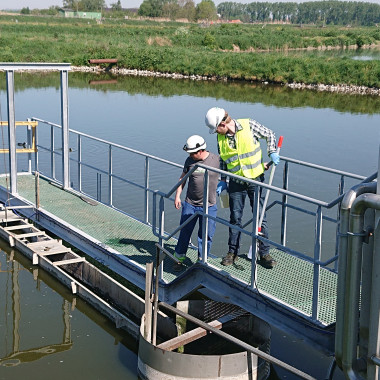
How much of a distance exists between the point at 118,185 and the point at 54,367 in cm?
687

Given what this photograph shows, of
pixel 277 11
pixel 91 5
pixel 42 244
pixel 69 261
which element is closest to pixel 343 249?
pixel 69 261

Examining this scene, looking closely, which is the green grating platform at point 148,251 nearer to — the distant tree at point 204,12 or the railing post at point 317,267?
the railing post at point 317,267

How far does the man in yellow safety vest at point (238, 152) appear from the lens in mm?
6844

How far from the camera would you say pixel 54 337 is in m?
7.71

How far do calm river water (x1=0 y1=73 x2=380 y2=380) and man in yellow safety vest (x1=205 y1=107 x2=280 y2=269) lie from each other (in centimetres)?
156

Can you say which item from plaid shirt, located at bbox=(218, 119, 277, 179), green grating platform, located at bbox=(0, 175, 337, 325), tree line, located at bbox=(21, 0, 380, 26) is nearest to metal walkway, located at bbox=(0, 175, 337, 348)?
green grating platform, located at bbox=(0, 175, 337, 325)

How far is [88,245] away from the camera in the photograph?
29.5 ft

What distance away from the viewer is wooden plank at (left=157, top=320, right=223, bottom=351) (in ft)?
21.5

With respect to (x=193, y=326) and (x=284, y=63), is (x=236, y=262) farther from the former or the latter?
(x=284, y=63)

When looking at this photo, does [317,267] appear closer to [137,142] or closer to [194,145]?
[194,145]

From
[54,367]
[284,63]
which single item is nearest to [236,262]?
[54,367]

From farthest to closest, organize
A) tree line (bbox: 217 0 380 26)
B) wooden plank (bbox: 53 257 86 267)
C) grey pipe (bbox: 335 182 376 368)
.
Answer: tree line (bbox: 217 0 380 26)
wooden plank (bbox: 53 257 86 267)
grey pipe (bbox: 335 182 376 368)

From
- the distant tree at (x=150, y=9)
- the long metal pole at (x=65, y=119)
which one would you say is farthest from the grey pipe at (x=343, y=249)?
the distant tree at (x=150, y=9)

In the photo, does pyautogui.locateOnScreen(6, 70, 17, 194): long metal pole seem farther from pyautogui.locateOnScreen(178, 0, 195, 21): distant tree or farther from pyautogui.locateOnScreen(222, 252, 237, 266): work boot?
pyautogui.locateOnScreen(178, 0, 195, 21): distant tree
